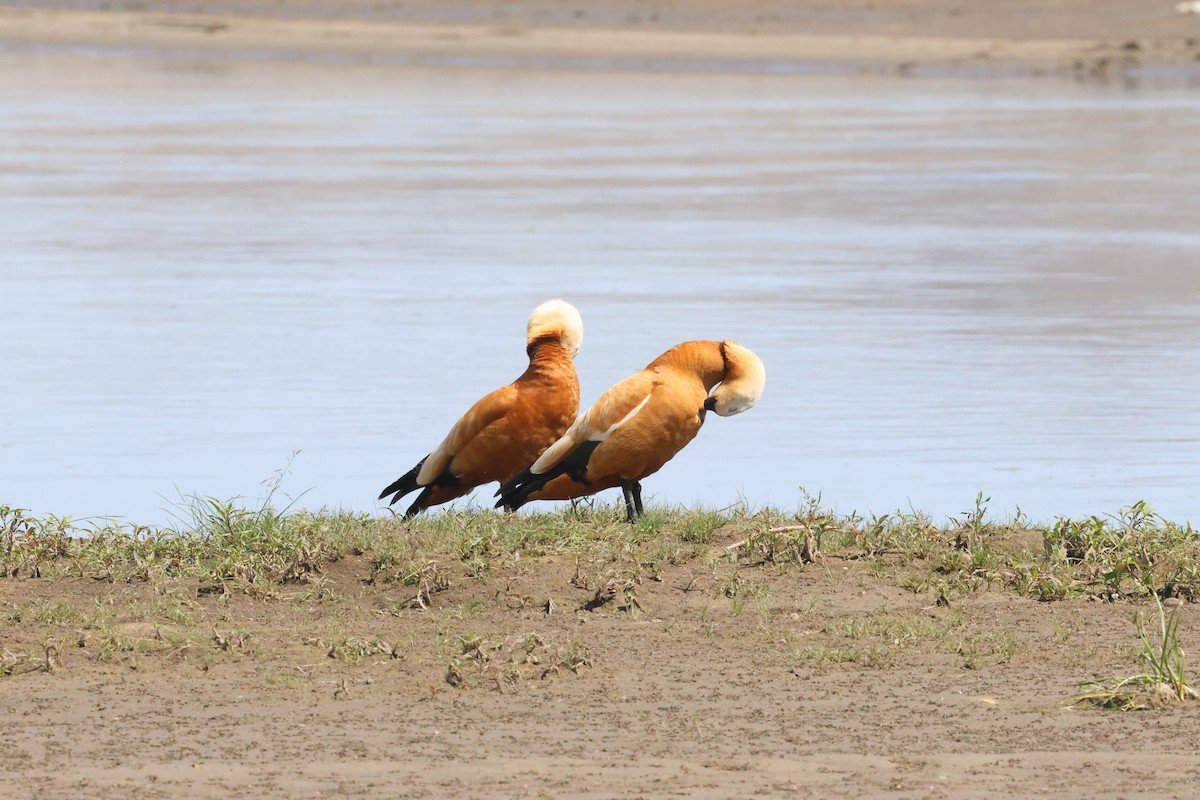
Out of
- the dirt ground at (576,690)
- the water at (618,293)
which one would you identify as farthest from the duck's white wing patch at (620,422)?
the water at (618,293)

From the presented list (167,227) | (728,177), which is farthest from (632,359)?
(728,177)

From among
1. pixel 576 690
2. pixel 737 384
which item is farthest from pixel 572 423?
pixel 576 690

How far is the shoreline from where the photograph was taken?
44062mm

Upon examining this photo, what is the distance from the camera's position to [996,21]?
51.0m

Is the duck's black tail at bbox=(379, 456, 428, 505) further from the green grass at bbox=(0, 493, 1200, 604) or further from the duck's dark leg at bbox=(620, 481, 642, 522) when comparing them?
the duck's dark leg at bbox=(620, 481, 642, 522)

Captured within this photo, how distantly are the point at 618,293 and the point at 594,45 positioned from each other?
115 ft

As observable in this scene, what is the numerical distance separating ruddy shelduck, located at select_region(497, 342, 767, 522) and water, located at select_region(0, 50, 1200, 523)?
155cm

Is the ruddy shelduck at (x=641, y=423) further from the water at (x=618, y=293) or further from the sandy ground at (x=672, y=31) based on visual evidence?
the sandy ground at (x=672, y=31)

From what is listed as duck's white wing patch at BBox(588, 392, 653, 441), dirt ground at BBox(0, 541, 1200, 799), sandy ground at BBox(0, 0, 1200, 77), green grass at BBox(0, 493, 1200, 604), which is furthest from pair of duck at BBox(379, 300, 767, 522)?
sandy ground at BBox(0, 0, 1200, 77)

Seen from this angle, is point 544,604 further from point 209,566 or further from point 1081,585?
point 1081,585

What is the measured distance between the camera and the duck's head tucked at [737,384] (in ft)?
26.2

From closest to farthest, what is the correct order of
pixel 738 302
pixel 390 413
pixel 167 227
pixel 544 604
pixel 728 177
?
pixel 544 604 < pixel 390 413 < pixel 738 302 < pixel 167 227 < pixel 728 177

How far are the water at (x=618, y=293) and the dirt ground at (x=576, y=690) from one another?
7.67 feet

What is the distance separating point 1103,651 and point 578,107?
2829 centimetres
